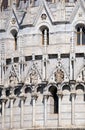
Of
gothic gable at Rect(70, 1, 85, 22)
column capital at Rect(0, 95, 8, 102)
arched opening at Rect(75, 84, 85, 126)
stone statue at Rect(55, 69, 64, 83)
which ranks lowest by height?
arched opening at Rect(75, 84, 85, 126)

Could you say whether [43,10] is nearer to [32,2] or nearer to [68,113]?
[32,2]

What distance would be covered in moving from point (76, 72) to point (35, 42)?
11.2 feet

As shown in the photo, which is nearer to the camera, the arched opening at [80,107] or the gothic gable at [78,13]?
the arched opening at [80,107]

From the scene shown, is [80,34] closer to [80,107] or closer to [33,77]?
[33,77]

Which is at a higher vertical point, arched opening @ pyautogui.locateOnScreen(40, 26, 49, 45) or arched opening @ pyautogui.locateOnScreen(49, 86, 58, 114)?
arched opening @ pyautogui.locateOnScreen(40, 26, 49, 45)

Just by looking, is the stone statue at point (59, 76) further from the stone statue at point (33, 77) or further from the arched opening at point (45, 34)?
the arched opening at point (45, 34)

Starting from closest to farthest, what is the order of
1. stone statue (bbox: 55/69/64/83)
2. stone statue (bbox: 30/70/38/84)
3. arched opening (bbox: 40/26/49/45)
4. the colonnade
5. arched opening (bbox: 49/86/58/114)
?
the colonnade, stone statue (bbox: 55/69/64/83), arched opening (bbox: 49/86/58/114), stone statue (bbox: 30/70/38/84), arched opening (bbox: 40/26/49/45)

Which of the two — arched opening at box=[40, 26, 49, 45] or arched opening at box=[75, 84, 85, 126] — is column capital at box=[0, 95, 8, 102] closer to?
arched opening at box=[40, 26, 49, 45]

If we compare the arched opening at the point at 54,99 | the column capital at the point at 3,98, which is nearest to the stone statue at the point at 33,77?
the arched opening at the point at 54,99

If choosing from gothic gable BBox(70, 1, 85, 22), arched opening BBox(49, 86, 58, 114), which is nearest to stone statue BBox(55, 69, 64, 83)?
arched opening BBox(49, 86, 58, 114)

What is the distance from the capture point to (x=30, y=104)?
5338 centimetres

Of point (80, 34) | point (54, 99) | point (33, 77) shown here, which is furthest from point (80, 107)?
point (80, 34)

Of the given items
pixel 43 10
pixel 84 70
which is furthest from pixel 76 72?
pixel 43 10

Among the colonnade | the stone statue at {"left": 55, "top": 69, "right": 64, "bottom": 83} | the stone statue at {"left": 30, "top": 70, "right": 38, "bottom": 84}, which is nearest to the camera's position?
the colonnade
